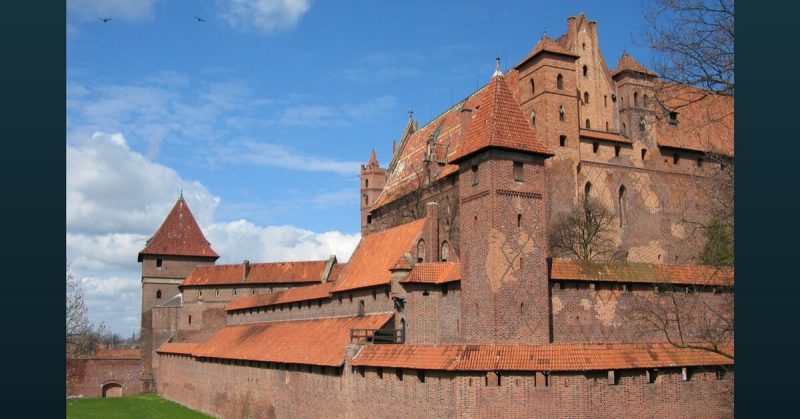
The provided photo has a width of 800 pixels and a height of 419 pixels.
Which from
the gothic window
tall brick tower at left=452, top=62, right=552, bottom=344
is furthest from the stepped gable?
the gothic window

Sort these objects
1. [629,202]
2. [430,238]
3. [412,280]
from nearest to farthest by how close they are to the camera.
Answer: [412,280]
[430,238]
[629,202]

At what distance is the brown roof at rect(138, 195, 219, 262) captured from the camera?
214 feet

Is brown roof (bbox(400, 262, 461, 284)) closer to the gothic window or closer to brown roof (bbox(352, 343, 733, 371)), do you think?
brown roof (bbox(352, 343, 733, 371))

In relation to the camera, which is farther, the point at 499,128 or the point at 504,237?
the point at 499,128

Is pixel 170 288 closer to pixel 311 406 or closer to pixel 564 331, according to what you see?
pixel 311 406

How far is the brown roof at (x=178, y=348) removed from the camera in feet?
173

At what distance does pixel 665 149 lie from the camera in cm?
3897

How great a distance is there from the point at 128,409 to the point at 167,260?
1757cm

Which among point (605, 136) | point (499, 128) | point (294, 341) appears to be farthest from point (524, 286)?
point (294, 341)

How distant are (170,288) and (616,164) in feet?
132

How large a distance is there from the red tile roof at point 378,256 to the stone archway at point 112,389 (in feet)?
104

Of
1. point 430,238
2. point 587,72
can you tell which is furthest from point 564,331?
point 587,72

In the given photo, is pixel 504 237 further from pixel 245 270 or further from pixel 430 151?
pixel 245 270

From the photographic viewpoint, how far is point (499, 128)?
25750mm
